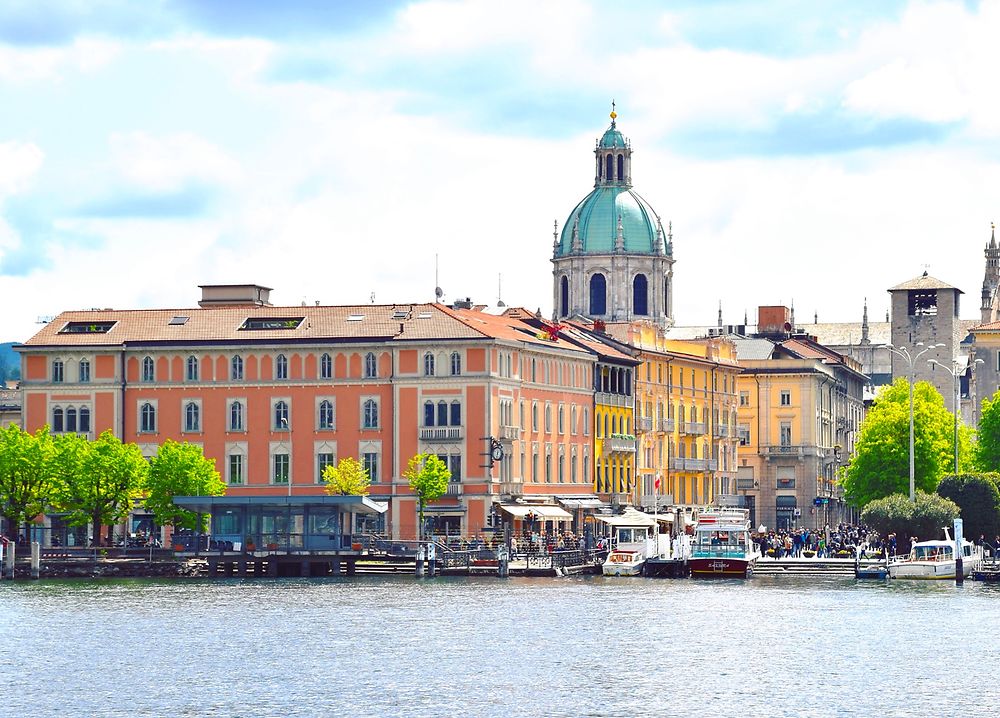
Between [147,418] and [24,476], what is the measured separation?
689 inches

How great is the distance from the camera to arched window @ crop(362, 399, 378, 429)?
469 ft

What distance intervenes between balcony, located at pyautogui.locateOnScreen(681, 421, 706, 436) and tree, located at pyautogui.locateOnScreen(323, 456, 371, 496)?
4250 cm

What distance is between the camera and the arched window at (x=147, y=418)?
146500 millimetres

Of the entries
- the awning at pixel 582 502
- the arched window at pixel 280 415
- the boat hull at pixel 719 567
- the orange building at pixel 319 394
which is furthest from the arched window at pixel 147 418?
the boat hull at pixel 719 567

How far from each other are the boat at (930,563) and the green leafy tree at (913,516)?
11.4ft

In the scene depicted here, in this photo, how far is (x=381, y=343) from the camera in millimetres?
142375

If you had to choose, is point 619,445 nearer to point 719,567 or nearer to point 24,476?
point 719,567

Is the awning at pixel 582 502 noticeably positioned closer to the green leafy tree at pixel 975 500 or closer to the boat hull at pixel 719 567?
the green leafy tree at pixel 975 500

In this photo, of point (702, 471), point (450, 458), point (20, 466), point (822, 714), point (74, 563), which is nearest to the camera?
point (822, 714)

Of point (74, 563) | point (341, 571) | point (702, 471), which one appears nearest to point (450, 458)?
point (341, 571)

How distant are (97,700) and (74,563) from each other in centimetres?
5332

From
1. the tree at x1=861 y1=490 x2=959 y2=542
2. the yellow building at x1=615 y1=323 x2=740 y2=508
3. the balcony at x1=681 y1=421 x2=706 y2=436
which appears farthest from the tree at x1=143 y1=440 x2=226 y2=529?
the balcony at x1=681 y1=421 x2=706 y2=436

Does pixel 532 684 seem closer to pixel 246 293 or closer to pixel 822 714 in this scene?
pixel 822 714

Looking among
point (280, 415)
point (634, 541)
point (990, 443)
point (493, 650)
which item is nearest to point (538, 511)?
point (634, 541)
